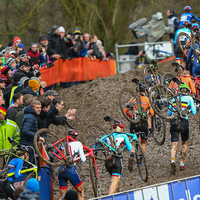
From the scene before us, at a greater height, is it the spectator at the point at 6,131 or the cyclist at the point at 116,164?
the spectator at the point at 6,131

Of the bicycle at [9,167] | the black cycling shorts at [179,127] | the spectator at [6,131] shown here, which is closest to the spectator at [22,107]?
the spectator at [6,131]

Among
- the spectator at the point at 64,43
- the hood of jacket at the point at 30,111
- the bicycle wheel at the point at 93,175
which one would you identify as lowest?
the bicycle wheel at the point at 93,175

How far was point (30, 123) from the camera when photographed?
816cm

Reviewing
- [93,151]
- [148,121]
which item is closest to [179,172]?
[148,121]

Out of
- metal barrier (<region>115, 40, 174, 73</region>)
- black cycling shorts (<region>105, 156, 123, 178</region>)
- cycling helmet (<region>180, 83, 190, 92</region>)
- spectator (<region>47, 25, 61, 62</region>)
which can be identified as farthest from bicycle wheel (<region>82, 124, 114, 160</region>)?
metal barrier (<region>115, 40, 174, 73</region>)

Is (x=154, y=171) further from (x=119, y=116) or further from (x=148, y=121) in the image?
(x=119, y=116)

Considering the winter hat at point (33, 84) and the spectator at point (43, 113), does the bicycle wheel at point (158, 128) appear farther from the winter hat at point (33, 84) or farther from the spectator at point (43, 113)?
the spectator at point (43, 113)

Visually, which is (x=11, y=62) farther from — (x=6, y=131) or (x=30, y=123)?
(x=6, y=131)

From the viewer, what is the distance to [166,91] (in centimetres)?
1052

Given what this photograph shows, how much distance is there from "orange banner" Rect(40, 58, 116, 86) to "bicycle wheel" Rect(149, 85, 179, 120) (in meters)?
5.51

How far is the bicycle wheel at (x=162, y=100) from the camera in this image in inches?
A: 400

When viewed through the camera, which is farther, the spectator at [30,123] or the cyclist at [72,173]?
the spectator at [30,123]

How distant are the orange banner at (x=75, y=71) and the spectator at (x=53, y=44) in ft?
1.45

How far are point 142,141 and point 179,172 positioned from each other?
124 centimetres
